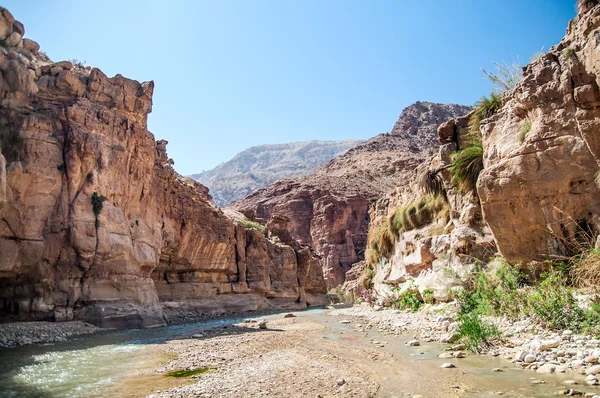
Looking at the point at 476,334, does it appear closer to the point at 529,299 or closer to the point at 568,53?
the point at 529,299

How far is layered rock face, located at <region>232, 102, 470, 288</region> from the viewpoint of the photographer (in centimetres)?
7812

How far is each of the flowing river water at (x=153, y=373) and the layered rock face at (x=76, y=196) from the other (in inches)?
225

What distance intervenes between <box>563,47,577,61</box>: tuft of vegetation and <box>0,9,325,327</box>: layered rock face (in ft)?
55.8

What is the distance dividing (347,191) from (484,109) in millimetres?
69983

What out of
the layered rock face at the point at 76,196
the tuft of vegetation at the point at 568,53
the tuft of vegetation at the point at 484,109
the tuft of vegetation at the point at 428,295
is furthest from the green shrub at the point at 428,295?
the layered rock face at the point at 76,196

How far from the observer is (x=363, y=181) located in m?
90.1

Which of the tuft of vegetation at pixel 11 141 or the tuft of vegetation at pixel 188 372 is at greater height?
the tuft of vegetation at pixel 11 141

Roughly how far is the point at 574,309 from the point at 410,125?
108 m

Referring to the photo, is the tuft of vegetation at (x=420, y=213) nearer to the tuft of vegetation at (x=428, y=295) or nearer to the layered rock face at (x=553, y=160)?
the tuft of vegetation at (x=428, y=295)

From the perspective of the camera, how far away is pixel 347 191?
86500 millimetres

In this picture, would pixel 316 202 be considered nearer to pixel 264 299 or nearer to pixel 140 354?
pixel 264 299

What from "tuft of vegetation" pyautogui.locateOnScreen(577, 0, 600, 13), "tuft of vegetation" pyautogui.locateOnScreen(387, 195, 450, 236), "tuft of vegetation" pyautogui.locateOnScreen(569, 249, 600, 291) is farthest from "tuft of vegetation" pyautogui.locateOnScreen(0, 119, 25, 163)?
"tuft of vegetation" pyautogui.locateOnScreen(577, 0, 600, 13)

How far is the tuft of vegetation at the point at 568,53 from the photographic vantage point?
11.3 m

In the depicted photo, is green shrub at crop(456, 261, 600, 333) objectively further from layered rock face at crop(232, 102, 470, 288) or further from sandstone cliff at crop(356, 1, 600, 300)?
Result: layered rock face at crop(232, 102, 470, 288)
